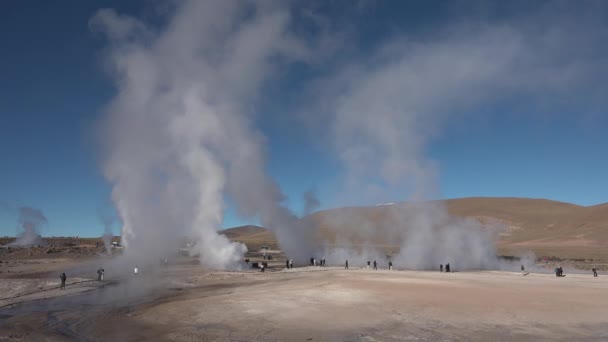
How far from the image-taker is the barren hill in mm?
84656

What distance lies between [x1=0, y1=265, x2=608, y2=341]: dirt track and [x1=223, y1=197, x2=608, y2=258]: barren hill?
34894 millimetres

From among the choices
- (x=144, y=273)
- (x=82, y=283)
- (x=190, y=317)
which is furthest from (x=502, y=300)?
(x=144, y=273)

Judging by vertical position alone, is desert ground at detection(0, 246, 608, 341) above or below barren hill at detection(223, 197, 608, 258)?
below

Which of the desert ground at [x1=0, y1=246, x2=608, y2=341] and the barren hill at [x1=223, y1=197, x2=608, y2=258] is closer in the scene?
the desert ground at [x1=0, y1=246, x2=608, y2=341]

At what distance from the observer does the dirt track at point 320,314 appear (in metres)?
15.9

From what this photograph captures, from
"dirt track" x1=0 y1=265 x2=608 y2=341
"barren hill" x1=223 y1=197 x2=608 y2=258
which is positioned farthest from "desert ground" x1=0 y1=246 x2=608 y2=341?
"barren hill" x1=223 y1=197 x2=608 y2=258

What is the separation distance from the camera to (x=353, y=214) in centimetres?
16200

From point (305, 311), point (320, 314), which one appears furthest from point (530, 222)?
point (320, 314)

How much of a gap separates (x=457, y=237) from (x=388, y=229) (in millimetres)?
84947

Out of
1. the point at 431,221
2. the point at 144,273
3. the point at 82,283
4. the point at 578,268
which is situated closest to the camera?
the point at 82,283

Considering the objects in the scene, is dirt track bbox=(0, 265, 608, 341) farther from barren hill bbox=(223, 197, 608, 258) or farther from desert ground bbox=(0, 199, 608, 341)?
barren hill bbox=(223, 197, 608, 258)

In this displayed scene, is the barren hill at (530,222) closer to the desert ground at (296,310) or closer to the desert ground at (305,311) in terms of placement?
the desert ground at (296,310)

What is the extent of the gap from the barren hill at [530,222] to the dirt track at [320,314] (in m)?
34.9

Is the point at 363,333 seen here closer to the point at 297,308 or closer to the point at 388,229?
the point at 297,308
